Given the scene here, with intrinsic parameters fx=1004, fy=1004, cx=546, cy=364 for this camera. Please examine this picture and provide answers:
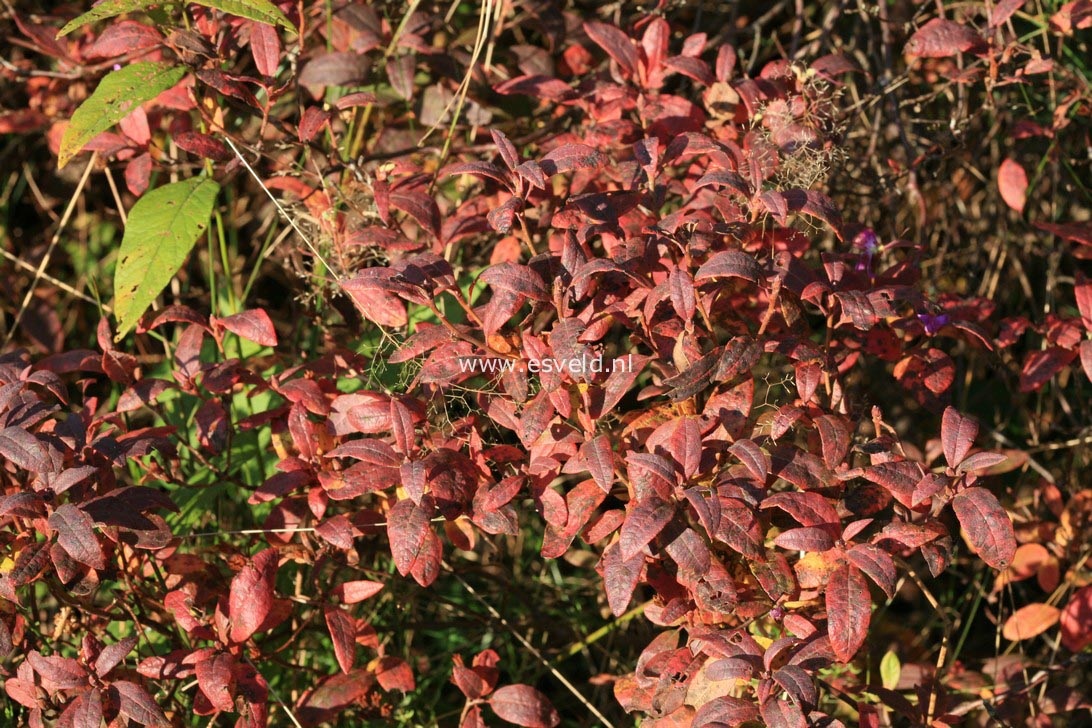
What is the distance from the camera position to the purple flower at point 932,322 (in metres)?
1.39

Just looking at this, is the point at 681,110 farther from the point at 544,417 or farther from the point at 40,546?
the point at 40,546

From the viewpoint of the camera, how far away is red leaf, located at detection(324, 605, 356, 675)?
4.40 ft

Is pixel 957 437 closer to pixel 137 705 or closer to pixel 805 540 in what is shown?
pixel 805 540

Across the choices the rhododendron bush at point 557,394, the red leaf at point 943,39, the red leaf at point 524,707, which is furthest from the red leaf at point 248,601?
the red leaf at point 943,39

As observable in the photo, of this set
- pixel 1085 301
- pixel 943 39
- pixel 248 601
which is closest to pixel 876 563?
pixel 1085 301

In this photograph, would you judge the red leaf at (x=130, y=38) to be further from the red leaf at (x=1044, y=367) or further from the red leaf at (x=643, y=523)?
the red leaf at (x=1044, y=367)

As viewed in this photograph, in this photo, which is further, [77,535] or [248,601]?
[248,601]

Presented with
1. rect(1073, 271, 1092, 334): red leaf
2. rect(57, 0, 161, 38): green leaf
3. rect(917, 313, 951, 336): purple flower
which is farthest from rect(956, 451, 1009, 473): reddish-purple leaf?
rect(57, 0, 161, 38): green leaf

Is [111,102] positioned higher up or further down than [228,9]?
further down

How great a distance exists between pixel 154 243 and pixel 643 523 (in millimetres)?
844

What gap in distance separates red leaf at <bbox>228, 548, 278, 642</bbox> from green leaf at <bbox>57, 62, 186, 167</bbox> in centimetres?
62

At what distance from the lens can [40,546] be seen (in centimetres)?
123

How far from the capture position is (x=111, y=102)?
1395 millimetres

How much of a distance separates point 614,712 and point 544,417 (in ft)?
2.63
